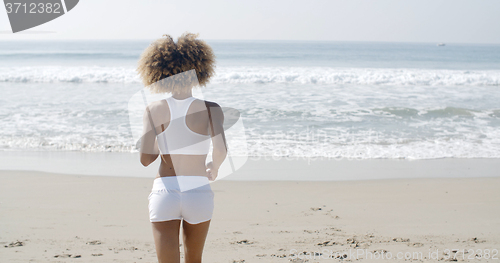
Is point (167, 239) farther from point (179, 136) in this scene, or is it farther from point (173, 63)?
point (173, 63)

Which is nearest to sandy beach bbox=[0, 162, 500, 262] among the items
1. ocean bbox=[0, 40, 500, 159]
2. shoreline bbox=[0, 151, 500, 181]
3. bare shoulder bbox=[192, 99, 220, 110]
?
shoreline bbox=[0, 151, 500, 181]

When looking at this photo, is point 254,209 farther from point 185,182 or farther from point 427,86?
point 427,86

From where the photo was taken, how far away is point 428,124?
966 centimetres

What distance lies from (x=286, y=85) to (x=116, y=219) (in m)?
14.6

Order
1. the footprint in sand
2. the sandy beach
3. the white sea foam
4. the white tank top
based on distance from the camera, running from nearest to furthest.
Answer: the white tank top
the sandy beach
the footprint in sand
the white sea foam

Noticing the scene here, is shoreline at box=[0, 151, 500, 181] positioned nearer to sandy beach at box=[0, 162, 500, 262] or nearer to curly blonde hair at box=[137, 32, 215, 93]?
sandy beach at box=[0, 162, 500, 262]

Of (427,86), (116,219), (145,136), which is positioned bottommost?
(427,86)

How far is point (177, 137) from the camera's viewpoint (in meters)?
1.76

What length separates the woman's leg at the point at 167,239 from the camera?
1.81 metres

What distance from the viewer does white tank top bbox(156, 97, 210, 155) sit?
1749 mm

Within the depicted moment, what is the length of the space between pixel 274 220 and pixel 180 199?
2.62 m

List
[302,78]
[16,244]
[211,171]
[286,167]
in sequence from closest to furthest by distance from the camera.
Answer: [211,171] → [16,244] → [286,167] → [302,78]

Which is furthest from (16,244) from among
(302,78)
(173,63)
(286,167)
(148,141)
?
(302,78)

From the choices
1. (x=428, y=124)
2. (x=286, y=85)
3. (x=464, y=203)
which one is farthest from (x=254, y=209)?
(x=286, y=85)
